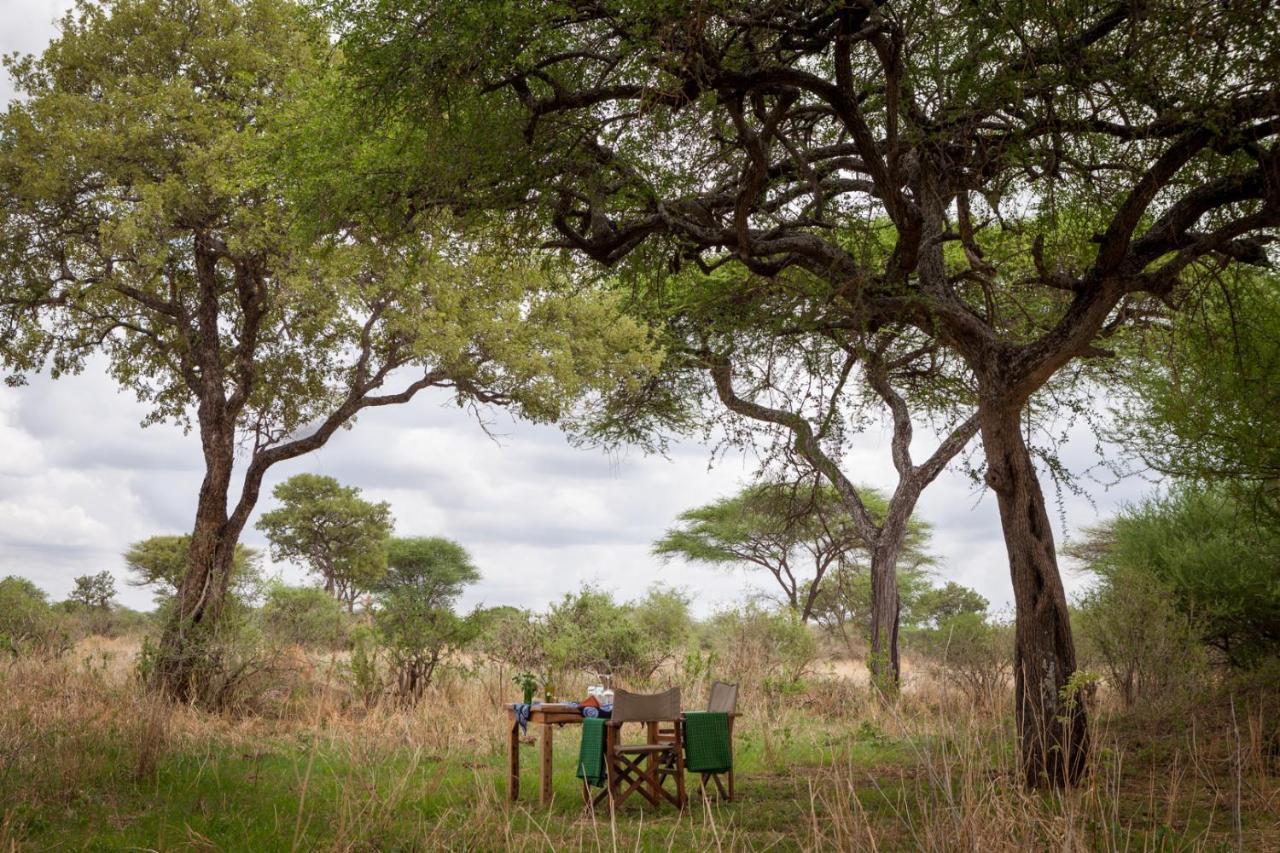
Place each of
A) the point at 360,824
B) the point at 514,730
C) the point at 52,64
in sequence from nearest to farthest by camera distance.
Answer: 1. the point at 360,824
2. the point at 514,730
3. the point at 52,64

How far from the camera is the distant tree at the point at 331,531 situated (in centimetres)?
2447

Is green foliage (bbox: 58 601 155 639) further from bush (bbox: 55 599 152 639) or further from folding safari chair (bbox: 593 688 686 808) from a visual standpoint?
folding safari chair (bbox: 593 688 686 808)

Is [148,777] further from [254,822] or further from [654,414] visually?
[654,414]

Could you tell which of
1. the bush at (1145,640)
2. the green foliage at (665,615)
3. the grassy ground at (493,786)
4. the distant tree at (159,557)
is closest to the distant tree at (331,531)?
the distant tree at (159,557)

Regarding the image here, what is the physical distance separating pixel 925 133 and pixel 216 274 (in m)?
9.65

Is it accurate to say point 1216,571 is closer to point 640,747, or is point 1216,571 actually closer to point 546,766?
point 640,747

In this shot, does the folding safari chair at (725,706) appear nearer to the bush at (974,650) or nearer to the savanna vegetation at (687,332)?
the savanna vegetation at (687,332)

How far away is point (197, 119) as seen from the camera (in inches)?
464

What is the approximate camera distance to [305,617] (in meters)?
18.8

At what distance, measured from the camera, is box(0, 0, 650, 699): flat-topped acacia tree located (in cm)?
1158

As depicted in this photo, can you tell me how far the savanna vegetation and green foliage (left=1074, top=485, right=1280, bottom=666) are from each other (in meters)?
0.06

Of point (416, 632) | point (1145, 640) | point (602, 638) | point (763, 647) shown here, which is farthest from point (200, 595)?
point (1145, 640)

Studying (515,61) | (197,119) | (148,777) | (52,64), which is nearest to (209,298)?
(197,119)

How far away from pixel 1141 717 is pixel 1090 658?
6.85ft
